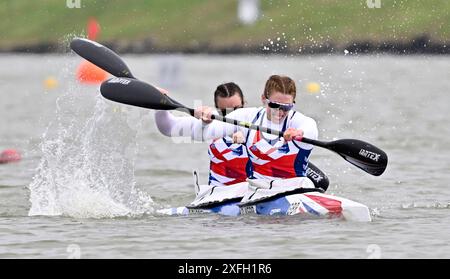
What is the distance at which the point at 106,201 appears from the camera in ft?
49.5

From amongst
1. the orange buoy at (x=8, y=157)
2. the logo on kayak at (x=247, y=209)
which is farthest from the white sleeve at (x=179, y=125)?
the orange buoy at (x=8, y=157)

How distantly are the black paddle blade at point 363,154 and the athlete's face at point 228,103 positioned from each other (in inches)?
47.8

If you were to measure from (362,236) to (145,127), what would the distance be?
1783 cm

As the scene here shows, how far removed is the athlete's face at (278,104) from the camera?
520 inches

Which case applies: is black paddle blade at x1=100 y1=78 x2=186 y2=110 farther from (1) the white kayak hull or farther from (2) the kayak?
(1) the white kayak hull

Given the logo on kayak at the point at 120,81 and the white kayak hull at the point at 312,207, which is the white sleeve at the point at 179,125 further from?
the white kayak hull at the point at 312,207

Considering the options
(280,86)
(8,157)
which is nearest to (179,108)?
(280,86)

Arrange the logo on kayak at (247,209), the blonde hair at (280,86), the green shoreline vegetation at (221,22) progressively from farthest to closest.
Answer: the green shoreline vegetation at (221,22) → the logo on kayak at (247,209) → the blonde hair at (280,86)

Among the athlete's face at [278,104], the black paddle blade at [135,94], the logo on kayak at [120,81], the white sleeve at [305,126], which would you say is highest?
the logo on kayak at [120,81]

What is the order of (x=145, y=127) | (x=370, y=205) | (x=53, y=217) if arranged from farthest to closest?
(x=145, y=127), (x=370, y=205), (x=53, y=217)

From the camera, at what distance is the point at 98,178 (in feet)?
52.0

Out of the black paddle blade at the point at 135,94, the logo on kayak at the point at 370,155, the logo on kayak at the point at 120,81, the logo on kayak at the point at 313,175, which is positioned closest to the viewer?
the logo on kayak at the point at 370,155
